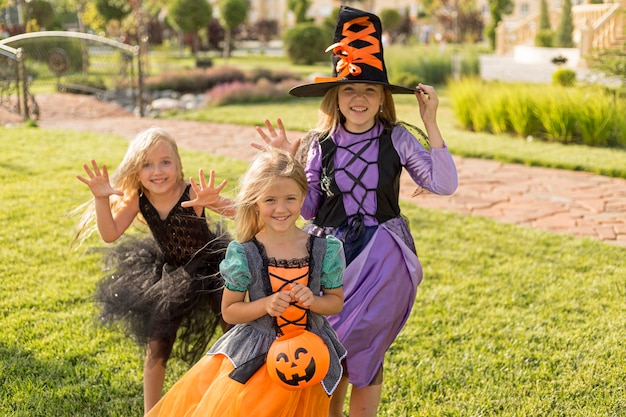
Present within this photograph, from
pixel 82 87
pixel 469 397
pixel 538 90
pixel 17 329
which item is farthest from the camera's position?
pixel 82 87

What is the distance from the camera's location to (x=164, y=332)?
3.21 meters

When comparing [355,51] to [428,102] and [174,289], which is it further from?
[174,289]

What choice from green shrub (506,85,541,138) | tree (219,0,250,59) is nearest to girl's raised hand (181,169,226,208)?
green shrub (506,85,541,138)

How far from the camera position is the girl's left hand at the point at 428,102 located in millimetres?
2914

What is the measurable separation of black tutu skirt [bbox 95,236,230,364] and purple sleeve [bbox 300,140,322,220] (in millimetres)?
491

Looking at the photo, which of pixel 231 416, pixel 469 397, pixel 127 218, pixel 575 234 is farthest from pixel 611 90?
pixel 231 416

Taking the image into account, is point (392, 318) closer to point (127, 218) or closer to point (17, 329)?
point (127, 218)

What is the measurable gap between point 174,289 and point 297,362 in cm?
114

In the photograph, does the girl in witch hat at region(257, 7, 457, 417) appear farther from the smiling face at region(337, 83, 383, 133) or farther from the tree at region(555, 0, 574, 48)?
the tree at region(555, 0, 574, 48)

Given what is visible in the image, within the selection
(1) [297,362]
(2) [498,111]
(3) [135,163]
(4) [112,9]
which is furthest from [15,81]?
(1) [297,362]

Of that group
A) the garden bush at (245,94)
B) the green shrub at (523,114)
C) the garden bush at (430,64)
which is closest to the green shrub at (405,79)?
the garden bush at (430,64)

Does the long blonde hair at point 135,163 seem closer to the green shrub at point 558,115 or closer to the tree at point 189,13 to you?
the green shrub at point 558,115

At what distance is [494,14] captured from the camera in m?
39.0

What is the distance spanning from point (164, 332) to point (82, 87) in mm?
14410
